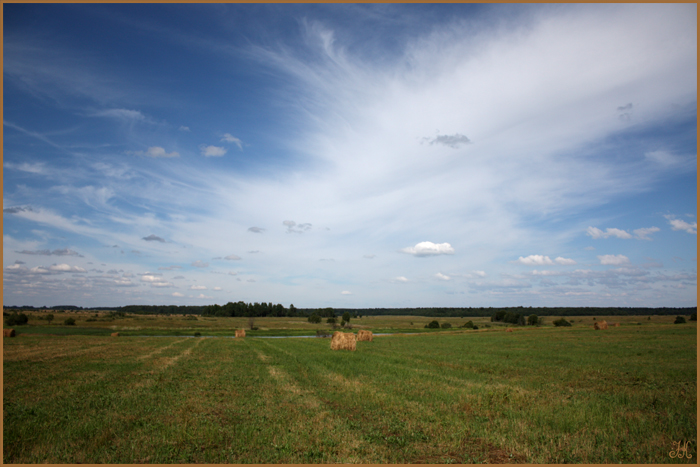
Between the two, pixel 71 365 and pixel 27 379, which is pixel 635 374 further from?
pixel 71 365

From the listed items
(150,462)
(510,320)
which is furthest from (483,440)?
(510,320)

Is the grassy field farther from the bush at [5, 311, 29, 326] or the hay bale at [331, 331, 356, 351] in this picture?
the bush at [5, 311, 29, 326]

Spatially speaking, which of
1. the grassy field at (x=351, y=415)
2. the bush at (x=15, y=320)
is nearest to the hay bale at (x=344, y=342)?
the grassy field at (x=351, y=415)

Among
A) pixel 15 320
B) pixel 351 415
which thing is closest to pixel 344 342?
pixel 351 415

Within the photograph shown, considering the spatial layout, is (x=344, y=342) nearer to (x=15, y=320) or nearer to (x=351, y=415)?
(x=351, y=415)

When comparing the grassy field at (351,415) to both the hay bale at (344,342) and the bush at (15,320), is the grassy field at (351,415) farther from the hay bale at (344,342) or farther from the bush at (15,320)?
the bush at (15,320)

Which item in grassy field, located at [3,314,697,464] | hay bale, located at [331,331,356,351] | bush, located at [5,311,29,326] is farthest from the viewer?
bush, located at [5,311,29,326]

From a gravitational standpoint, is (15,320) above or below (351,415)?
below

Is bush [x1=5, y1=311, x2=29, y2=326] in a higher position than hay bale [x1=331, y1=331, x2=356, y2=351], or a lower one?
lower

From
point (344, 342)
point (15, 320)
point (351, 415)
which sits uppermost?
point (351, 415)

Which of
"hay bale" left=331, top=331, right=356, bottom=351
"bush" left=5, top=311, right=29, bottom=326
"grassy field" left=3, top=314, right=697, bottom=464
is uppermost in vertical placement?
"grassy field" left=3, top=314, right=697, bottom=464

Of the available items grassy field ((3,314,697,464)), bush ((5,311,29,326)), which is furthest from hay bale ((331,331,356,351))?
bush ((5,311,29,326))

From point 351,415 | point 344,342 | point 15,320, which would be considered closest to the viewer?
point 351,415

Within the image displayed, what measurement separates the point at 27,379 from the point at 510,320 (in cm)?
14001
